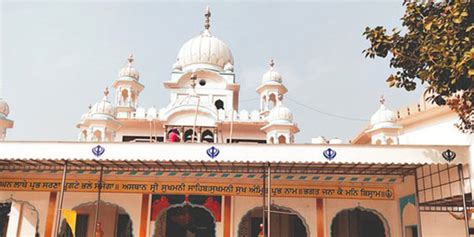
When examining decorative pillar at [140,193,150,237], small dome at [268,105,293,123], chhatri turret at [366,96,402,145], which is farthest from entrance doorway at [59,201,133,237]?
chhatri turret at [366,96,402,145]

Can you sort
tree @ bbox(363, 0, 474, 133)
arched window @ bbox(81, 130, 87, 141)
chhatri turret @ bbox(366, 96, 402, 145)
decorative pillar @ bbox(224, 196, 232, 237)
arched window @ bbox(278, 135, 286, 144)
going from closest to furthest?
1. tree @ bbox(363, 0, 474, 133)
2. decorative pillar @ bbox(224, 196, 232, 237)
3. chhatri turret @ bbox(366, 96, 402, 145)
4. arched window @ bbox(278, 135, 286, 144)
5. arched window @ bbox(81, 130, 87, 141)

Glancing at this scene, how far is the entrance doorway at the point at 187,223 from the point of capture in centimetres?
1267

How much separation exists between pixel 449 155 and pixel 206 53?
1395cm

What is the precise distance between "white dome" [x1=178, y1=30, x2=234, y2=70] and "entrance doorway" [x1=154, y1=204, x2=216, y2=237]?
8.55 meters

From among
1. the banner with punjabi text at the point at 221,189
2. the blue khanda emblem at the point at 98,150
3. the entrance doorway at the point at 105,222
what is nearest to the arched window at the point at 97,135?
the entrance doorway at the point at 105,222

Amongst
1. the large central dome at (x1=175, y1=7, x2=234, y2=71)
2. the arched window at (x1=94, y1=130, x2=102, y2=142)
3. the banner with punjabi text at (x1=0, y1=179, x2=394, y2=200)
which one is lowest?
the banner with punjabi text at (x1=0, y1=179, x2=394, y2=200)

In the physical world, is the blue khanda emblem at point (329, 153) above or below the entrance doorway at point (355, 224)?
above

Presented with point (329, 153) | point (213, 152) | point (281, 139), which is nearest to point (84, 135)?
point (281, 139)

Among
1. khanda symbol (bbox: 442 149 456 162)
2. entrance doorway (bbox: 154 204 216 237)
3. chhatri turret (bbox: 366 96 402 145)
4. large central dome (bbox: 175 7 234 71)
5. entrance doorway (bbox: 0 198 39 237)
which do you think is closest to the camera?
khanda symbol (bbox: 442 149 456 162)

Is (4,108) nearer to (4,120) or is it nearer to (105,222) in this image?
(4,120)

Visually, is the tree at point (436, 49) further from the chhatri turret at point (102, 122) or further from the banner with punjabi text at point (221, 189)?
the chhatri turret at point (102, 122)

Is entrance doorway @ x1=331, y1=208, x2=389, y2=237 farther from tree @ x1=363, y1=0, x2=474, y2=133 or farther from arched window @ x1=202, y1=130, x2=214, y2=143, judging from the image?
tree @ x1=363, y1=0, x2=474, y2=133

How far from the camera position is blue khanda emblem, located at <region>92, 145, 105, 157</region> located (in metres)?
8.01

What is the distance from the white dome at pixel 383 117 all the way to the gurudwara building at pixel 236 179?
0.04 meters
